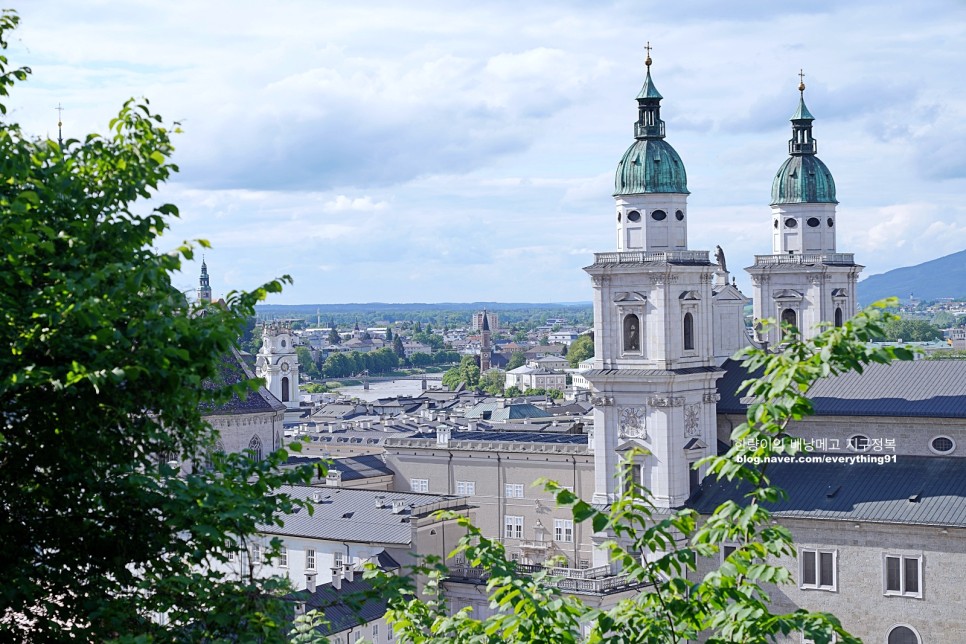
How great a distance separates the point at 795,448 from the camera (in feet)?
41.6

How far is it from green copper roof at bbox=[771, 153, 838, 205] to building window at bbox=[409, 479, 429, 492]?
23715mm

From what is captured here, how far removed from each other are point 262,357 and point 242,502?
3767 inches

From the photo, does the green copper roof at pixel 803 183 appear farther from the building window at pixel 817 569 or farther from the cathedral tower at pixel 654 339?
the building window at pixel 817 569

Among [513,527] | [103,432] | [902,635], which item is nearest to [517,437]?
[513,527]

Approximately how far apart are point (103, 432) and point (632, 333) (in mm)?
36404

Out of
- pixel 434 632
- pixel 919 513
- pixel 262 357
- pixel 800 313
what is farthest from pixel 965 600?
pixel 262 357

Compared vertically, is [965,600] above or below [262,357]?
below

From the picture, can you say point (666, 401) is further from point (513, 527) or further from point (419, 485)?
point (419, 485)

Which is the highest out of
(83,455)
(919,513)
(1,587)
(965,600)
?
(83,455)

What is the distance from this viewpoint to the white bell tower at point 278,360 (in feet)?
355

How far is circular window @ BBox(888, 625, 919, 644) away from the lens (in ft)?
143

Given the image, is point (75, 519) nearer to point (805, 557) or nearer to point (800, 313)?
point (805, 557)

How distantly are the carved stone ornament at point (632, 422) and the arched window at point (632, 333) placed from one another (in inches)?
89.4

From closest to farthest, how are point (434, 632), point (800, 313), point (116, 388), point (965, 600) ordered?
point (116, 388), point (434, 632), point (965, 600), point (800, 313)
